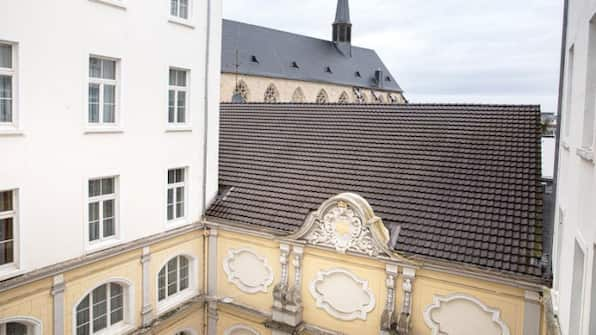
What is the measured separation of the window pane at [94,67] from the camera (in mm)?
10953

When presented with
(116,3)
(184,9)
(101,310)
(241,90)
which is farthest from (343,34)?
(101,310)

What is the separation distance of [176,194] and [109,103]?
3.48 m

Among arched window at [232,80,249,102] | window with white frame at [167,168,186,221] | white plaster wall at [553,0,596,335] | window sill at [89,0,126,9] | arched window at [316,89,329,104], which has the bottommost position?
window with white frame at [167,168,186,221]

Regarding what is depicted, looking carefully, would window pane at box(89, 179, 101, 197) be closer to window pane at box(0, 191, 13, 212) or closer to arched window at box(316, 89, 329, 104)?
window pane at box(0, 191, 13, 212)

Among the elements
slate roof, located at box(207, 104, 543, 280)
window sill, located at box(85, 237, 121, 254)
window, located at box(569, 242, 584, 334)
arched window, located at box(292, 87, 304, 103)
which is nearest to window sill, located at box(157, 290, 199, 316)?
slate roof, located at box(207, 104, 543, 280)

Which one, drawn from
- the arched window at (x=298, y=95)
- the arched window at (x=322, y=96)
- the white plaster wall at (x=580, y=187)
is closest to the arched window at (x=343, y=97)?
the arched window at (x=322, y=96)

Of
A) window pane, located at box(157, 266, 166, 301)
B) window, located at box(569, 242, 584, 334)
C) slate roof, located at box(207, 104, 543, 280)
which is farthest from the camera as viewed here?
window pane, located at box(157, 266, 166, 301)

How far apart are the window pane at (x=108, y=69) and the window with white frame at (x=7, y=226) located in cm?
335

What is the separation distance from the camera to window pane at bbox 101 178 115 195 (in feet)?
38.1

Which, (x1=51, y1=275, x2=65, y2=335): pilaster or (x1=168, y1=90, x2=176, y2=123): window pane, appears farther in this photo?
(x1=168, y1=90, x2=176, y2=123): window pane

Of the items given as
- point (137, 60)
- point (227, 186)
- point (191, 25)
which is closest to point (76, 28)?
point (137, 60)

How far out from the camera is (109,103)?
453 inches

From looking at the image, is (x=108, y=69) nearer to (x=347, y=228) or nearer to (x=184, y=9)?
(x=184, y=9)

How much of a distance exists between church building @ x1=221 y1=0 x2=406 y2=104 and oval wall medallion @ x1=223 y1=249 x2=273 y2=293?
23.0 m
